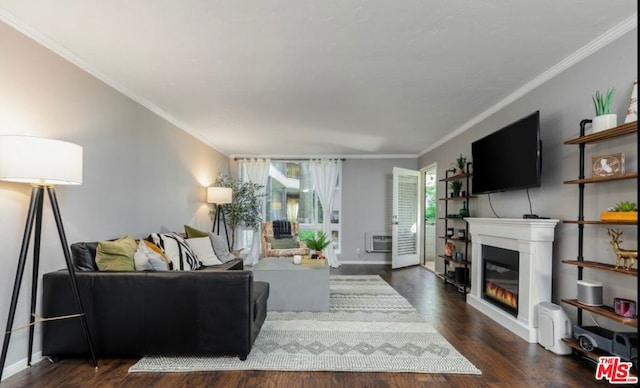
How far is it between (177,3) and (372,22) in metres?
1.20

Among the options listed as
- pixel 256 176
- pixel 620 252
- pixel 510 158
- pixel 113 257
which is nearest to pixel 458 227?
pixel 510 158

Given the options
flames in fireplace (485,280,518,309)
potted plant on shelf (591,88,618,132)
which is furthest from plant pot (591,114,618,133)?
flames in fireplace (485,280,518,309)

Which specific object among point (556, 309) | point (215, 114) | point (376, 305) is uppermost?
point (215, 114)

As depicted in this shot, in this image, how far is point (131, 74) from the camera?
302cm

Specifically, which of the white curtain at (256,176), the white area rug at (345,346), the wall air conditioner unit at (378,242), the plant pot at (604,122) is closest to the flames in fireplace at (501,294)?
the white area rug at (345,346)

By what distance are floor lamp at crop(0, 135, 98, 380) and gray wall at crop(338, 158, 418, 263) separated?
208 inches

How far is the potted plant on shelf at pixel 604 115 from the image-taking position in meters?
2.23

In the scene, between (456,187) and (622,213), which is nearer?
(622,213)

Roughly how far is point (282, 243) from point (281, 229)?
1.24 feet

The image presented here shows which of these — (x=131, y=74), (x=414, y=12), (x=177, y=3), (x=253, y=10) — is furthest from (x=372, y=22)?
(x=131, y=74)

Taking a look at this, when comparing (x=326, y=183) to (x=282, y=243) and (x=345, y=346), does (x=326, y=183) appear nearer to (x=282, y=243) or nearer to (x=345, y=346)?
(x=282, y=243)

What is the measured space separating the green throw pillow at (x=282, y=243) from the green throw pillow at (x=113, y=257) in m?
3.41

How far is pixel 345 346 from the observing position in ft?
8.86

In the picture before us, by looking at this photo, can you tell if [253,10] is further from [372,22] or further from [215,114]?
[215,114]
